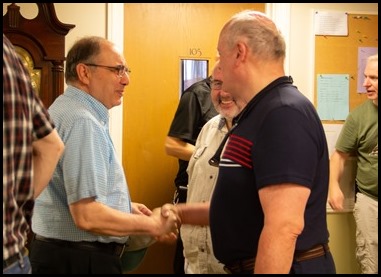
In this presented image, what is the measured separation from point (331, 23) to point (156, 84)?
1.23 meters

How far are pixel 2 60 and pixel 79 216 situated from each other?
2.37 ft

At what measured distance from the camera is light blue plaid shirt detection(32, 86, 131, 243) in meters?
1.63

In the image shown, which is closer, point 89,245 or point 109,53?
point 89,245

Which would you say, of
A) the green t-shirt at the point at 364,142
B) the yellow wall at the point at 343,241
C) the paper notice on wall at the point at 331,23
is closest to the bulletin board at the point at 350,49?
the paper notice on wall at the point at 331,23

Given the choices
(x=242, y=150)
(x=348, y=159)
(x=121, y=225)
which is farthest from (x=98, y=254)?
(x=348, y=159)

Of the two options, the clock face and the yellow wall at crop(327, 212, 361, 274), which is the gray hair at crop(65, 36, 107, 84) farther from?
the yellow wall at crop(327, 212, 361, 274)

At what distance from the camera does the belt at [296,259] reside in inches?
53.3

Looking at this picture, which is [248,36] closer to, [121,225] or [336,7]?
[121,225]

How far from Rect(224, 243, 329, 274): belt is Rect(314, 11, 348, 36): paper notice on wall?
216cm

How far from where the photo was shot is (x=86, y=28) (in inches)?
116

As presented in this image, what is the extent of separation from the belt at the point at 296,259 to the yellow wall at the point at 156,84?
5.97 ft

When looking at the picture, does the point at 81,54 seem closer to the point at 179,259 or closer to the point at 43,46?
the point at 43,46

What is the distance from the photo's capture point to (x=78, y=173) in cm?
163

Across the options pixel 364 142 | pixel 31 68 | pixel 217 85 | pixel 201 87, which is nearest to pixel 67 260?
pixel 217 85
